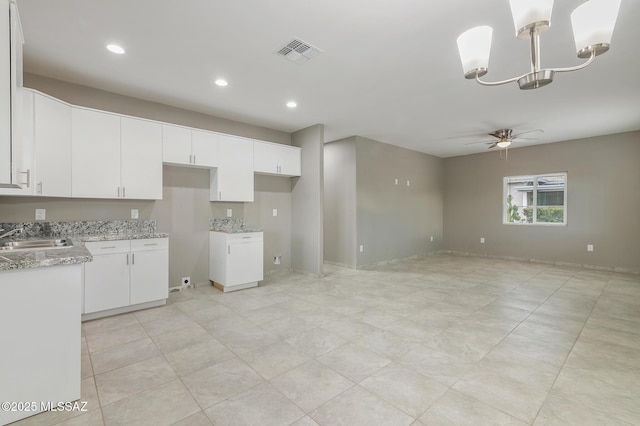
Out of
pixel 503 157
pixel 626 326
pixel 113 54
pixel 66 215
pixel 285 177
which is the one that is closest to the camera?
pixel 113 54

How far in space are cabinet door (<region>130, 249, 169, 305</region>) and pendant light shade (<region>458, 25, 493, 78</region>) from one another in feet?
12.2

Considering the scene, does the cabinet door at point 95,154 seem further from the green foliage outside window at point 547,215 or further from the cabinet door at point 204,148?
the green foliage outside window at point 547,215

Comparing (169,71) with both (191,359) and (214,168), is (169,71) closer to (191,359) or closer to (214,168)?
(214,168)


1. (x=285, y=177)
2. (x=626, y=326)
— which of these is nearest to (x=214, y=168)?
(x=285, y=177)

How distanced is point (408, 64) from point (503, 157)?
5.57 m

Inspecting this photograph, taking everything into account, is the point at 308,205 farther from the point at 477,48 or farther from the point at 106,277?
the point at 477,48

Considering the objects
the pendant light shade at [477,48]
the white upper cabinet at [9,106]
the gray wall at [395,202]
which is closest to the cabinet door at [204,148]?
the white upper cabinet at [9,106]

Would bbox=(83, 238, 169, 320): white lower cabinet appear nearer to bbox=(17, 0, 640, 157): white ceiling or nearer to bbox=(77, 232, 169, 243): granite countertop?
bbox=(77, 232, 169, 243): granite countertop

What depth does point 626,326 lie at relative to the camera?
306 cm

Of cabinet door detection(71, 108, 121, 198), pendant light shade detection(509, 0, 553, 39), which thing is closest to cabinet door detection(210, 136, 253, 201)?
cabinet door detection(71, 108, 121, 198)

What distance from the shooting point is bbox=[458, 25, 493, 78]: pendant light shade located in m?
1.90

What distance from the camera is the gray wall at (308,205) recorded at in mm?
5117

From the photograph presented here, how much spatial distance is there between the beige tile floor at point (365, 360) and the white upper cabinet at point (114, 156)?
4.90 feet

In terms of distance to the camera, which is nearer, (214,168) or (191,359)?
(191,359)
